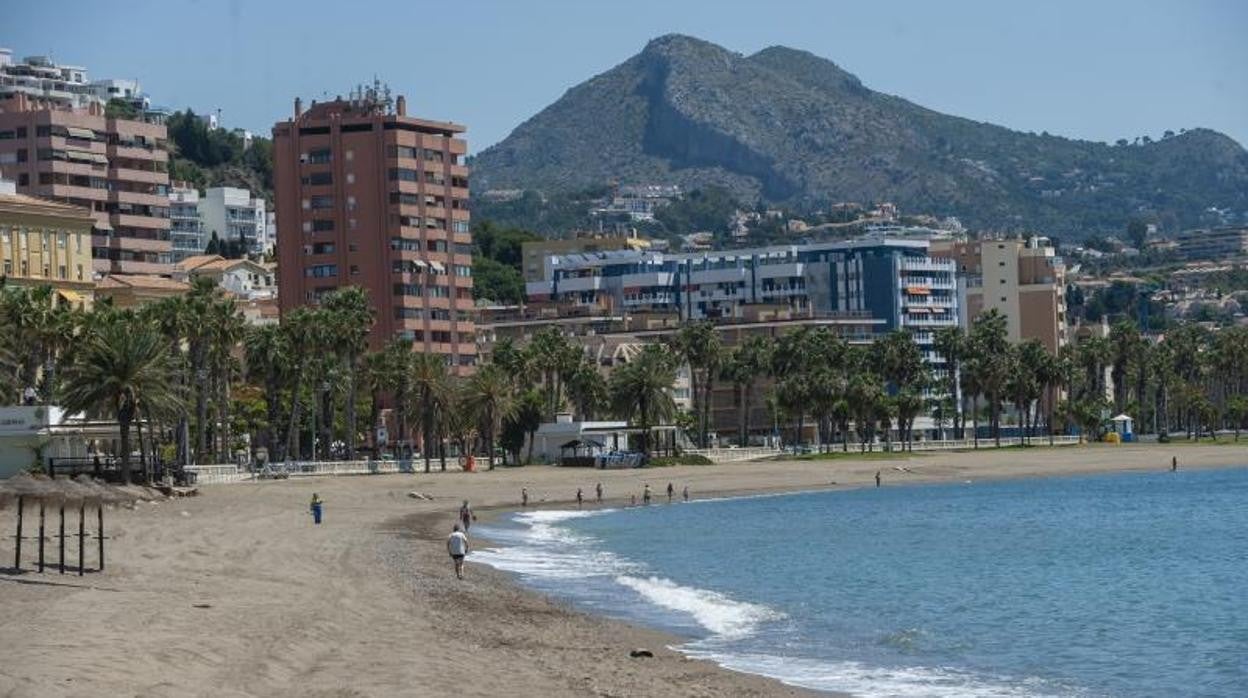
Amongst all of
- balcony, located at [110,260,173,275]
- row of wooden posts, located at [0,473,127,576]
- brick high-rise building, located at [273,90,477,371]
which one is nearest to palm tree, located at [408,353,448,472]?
brick high-rise building, located at [273,90,477,371]

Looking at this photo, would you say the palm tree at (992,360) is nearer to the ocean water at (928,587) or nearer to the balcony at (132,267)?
the ocean water at (928,587)

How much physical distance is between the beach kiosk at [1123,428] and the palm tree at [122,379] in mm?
124953

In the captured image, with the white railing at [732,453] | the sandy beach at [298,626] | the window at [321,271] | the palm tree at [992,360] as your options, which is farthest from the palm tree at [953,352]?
the sandy beach at [298,626]

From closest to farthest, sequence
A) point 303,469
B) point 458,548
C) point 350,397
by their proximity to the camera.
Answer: point 458,548, point 303,469, point 350,397

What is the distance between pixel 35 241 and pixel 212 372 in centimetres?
1318

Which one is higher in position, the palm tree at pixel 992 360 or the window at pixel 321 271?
the window at pixel 321 271

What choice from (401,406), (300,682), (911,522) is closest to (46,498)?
(300,682)

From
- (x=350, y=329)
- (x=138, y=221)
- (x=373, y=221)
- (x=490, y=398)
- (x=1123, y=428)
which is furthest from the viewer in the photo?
(x=1123, y=428)

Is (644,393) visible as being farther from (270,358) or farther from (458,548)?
(458,548)

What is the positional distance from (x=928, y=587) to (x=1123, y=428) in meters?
143

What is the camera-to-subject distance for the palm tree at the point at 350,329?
11725 centimetres

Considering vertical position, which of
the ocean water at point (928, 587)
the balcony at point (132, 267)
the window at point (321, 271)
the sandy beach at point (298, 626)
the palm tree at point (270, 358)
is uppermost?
the balcony at point (132, 267)

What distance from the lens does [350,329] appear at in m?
118

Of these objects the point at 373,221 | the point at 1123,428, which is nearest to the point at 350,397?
the point at 373,221
